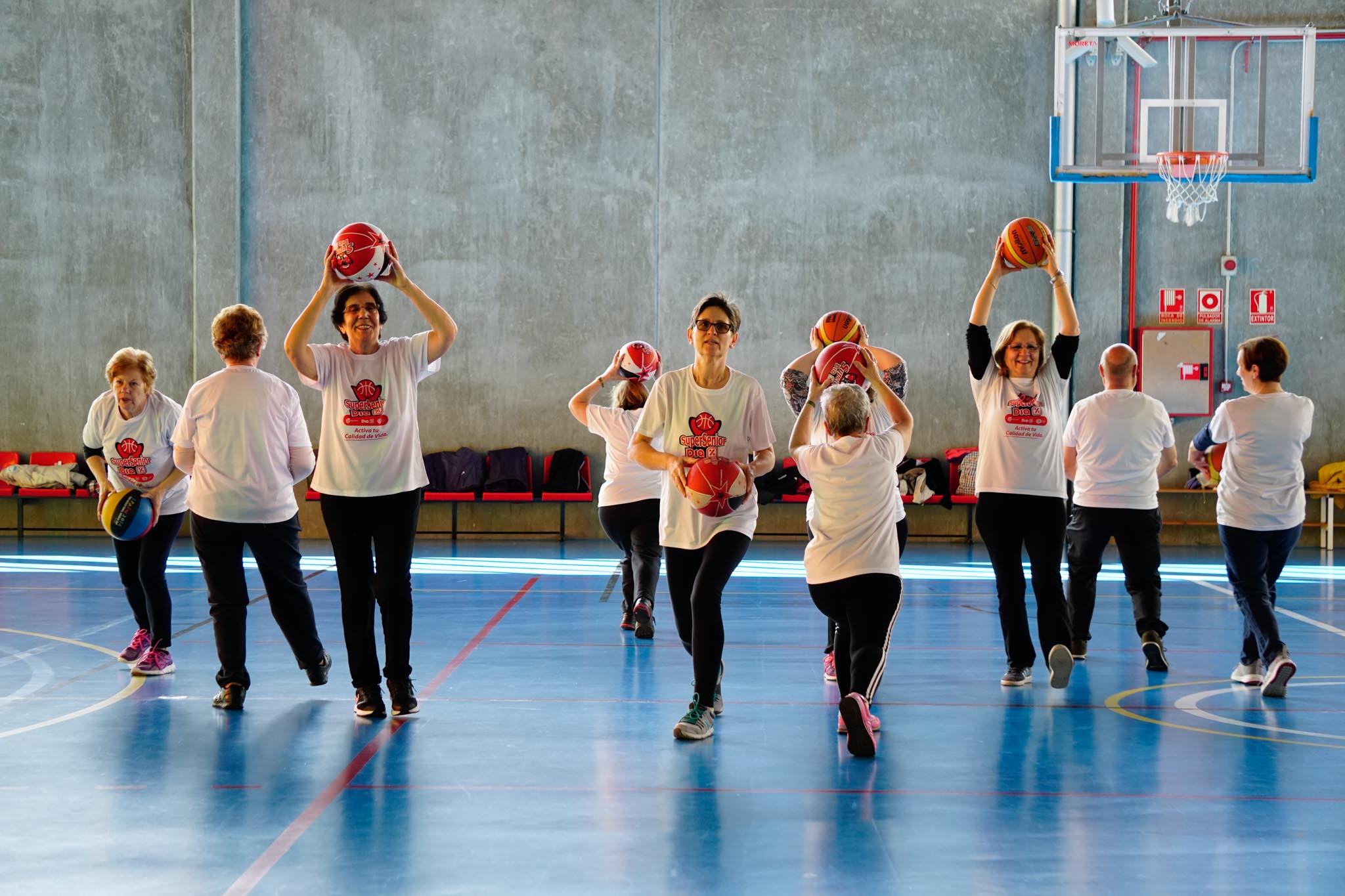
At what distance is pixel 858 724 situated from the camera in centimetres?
461

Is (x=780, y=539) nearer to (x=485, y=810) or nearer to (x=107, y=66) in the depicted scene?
(x=107, y=66)

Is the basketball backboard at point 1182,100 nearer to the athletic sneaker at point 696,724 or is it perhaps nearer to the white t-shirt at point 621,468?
the white t-shirt at point 621,468

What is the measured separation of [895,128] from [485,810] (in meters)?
12.2

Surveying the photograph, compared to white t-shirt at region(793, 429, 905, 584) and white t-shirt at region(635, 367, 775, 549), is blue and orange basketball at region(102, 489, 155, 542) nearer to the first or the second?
white t-shirt at region(635, 367, 775, 549)

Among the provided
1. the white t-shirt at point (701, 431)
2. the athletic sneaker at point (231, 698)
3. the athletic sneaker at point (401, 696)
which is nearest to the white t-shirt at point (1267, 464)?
the white t-shirt at point (701, 431)

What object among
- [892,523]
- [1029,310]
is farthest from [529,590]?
[1029,310]

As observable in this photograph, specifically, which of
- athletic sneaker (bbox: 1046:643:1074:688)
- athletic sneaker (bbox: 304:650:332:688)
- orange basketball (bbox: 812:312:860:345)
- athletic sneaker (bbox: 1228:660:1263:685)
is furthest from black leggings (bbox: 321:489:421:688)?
athletic sneaker (bbox: 1228:660:1263:685)

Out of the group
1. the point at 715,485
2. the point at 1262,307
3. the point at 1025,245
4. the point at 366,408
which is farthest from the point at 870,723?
the point at 1262,307

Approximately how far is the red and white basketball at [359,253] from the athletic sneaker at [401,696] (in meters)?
1.65

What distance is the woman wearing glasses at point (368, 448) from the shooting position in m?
5.01

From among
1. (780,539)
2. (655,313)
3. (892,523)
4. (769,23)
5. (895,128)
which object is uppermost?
(769,23)

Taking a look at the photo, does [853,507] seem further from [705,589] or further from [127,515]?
[127,515]

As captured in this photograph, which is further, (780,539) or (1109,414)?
(780,539)

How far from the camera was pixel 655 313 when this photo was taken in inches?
585
